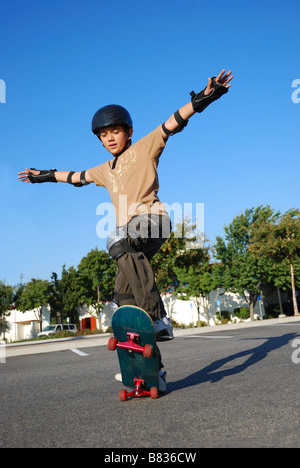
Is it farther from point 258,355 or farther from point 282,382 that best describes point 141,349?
point 258,355

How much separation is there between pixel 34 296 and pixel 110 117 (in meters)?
42.7

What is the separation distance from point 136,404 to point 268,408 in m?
0.89

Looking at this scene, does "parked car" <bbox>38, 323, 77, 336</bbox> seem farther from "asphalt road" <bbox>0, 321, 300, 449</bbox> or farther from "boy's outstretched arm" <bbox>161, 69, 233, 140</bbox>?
"boy's outstretched arm" <bbox>161, 69, 233, 140</bbox>

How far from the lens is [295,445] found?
4.42 feet

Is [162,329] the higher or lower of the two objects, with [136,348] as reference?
higher

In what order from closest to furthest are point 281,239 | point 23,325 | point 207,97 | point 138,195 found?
point 207,97
point 138,195
point 281,239
point 23,325

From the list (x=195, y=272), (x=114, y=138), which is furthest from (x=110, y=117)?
(x=195, y=272)

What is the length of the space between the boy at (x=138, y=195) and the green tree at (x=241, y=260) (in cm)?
3261

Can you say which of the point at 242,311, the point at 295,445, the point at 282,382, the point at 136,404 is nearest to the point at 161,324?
the point at 136,404

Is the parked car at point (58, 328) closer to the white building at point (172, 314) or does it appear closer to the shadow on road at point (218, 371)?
the white building at point (172, 314)

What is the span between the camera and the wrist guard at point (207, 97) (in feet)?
9.10

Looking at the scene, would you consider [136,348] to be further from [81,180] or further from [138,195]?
[81,180]

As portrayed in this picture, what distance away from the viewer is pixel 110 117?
3.24 m

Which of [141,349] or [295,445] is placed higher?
[141,349]
